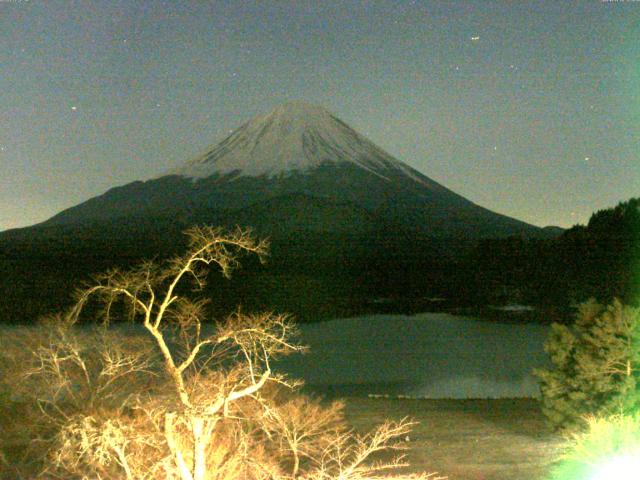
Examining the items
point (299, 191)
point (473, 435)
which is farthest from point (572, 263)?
point (299, 191)

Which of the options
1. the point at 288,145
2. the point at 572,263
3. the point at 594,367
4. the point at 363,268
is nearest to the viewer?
the point at 594,367

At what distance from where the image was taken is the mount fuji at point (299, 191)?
299ft

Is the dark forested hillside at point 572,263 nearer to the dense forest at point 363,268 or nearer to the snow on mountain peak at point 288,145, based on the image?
the dense forest at point 363,268

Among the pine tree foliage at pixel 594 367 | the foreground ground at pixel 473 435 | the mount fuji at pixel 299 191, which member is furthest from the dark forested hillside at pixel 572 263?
the mount fuji at pixel 299 191

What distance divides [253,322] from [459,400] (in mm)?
13664

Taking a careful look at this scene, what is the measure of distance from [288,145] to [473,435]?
9376 cm

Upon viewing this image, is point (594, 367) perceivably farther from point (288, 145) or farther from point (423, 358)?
point (288, 145)

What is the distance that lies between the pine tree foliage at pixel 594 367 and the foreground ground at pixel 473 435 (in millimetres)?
726

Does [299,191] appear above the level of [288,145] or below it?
below

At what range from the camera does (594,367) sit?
36.2ft

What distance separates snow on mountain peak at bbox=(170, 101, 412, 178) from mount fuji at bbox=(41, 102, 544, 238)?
0.15 m

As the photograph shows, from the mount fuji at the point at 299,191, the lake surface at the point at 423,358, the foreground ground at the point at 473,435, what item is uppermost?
the mount fuji at the point at 299,191

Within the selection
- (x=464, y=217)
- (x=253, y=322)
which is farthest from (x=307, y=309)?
(x=253, y=322)

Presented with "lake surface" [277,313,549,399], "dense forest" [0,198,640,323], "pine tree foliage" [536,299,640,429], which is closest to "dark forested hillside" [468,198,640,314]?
"dense forest" [0,198,640,323]
